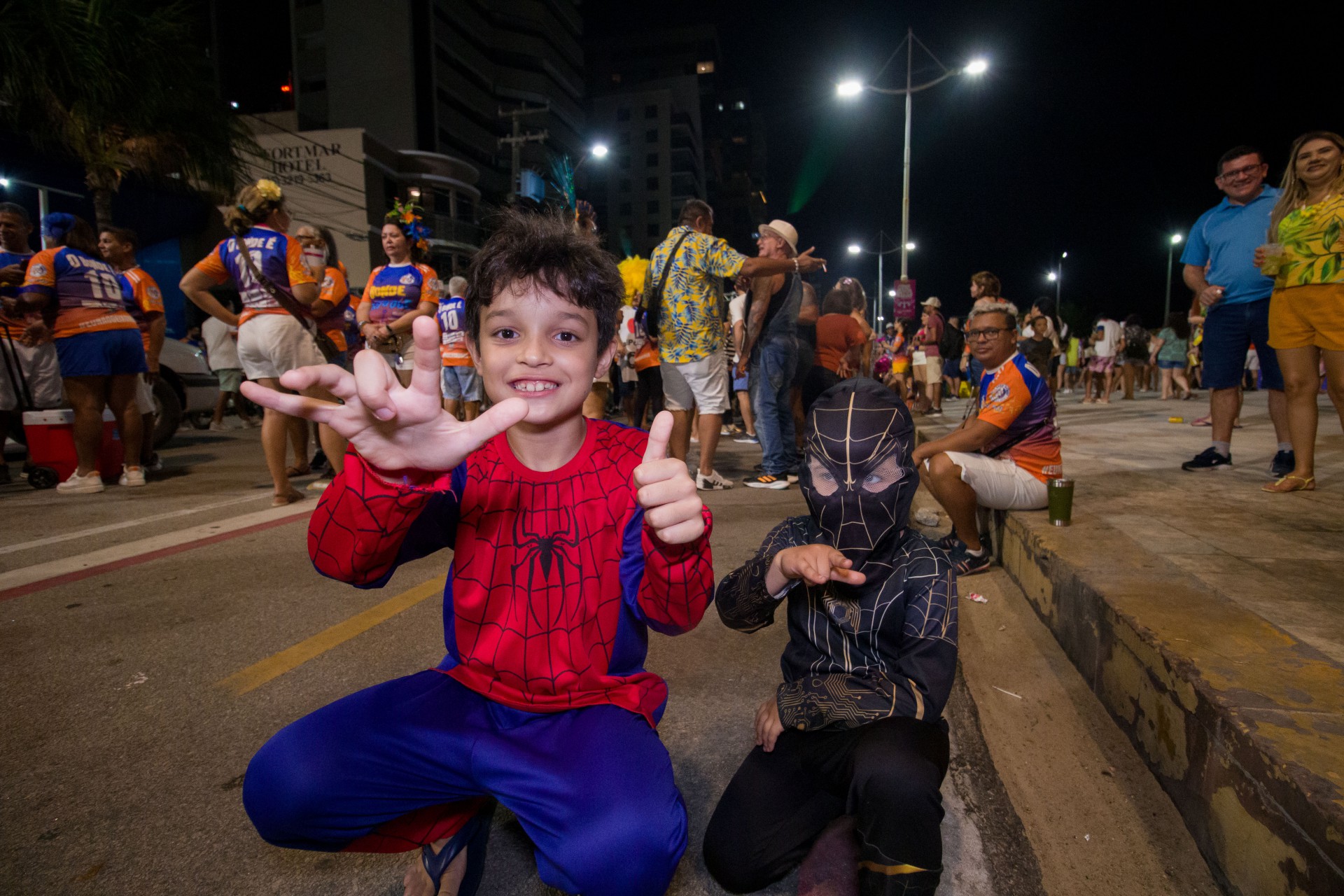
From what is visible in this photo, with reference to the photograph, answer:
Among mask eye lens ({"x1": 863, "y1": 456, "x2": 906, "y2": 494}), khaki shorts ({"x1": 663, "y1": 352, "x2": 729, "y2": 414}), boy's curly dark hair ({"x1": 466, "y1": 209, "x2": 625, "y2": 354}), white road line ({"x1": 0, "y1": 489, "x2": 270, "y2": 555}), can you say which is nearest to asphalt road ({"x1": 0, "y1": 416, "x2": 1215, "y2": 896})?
white road line ({"x1": 0, "y1": 489, "x2": 270, "y2": 555})

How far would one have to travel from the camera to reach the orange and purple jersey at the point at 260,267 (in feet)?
15.6

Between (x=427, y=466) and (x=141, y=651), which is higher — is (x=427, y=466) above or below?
above

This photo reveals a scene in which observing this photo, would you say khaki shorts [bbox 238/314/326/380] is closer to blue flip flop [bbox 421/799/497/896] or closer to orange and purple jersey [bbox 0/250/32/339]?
orange and purple jersey [bbox 0/250/32/339]

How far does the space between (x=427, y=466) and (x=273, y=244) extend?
4485 millimetres

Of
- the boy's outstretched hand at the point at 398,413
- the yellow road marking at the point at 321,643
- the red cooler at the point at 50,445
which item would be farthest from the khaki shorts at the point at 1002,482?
the red cooler at the point at 50,445

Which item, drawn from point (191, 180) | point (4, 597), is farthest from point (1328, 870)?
point (191, 180)

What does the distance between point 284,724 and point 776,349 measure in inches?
183

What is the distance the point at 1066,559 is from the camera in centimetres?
261

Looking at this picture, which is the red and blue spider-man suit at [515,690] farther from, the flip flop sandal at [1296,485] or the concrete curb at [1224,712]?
the flip flop sandal at [1296,485]

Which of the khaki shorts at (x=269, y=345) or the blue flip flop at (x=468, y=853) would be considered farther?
the khaki shorts at (x=269, y=345)

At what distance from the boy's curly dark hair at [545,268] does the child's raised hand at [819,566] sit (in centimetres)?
71

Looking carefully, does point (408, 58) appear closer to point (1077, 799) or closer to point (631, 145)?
point (631, 145)

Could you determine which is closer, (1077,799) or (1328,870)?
(1328,870)

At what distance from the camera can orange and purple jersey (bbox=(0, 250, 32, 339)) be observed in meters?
5.58
